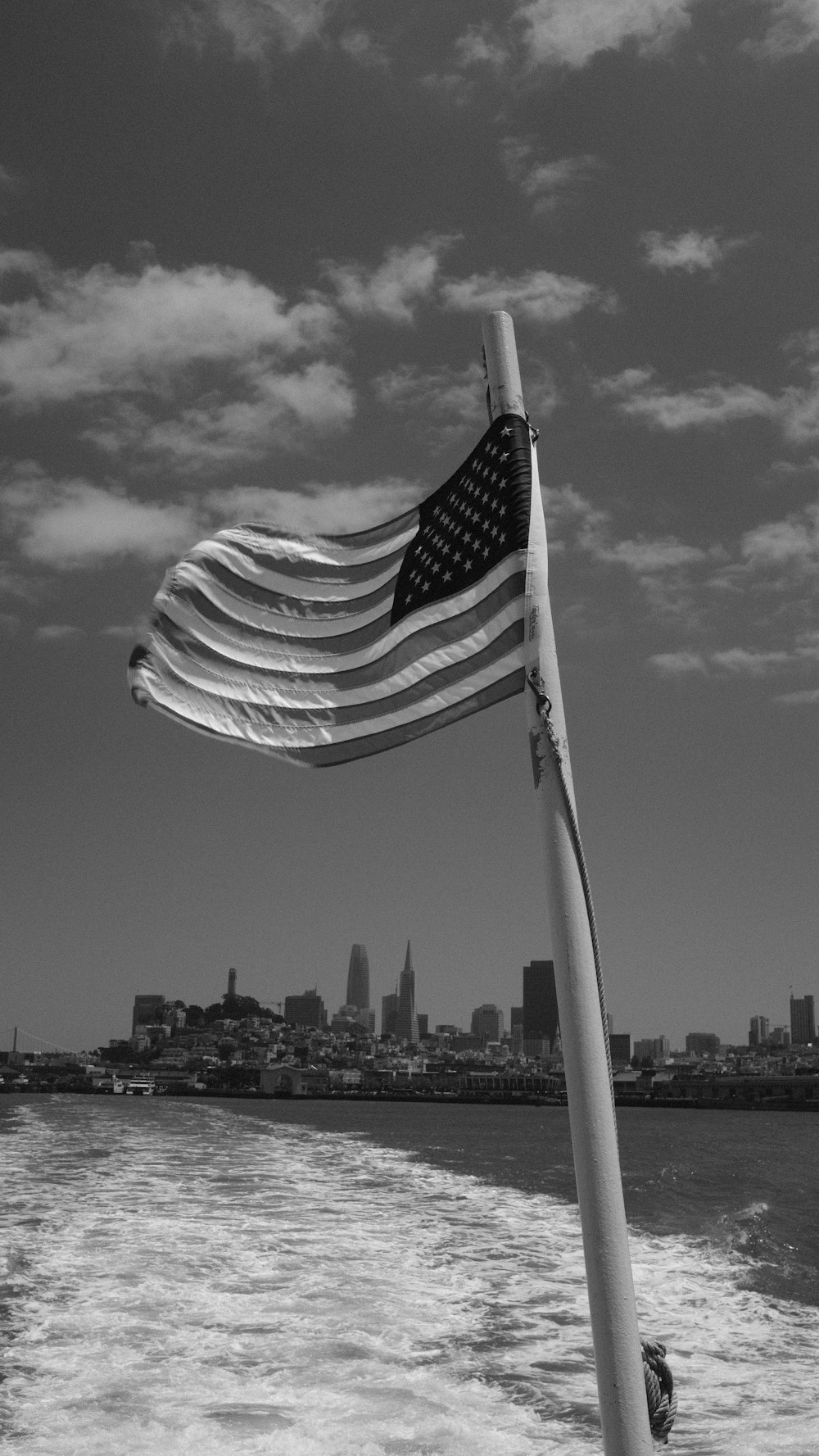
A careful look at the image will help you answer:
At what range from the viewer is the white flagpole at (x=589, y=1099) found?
3.12 metres

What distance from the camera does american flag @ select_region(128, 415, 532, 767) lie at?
4133 millimetres

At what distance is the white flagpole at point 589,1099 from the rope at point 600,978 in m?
0.01

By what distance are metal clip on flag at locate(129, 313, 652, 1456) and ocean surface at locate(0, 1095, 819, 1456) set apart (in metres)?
5.34

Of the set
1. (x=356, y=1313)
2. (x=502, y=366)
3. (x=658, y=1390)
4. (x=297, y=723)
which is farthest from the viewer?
(x=356, y=1313)

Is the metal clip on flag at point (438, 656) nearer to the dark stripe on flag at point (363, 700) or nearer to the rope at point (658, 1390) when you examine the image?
the dark stripe on flag at point (363, 700)

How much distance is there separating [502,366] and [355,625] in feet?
4.82

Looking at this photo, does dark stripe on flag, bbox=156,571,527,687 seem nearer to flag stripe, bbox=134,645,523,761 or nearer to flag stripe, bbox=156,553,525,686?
flag stripe, bbox=156,553,525,686

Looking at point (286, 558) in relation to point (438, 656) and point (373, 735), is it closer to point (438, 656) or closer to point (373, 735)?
point (373, 735)

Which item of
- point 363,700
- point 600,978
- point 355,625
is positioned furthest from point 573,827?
point 355,625

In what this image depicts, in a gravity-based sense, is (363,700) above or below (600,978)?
above

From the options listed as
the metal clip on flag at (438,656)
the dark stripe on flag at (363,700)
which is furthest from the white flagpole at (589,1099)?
the dark stripe on flag at (363,700)

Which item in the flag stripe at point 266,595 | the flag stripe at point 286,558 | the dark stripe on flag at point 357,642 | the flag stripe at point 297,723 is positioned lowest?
the flag stripe at point 297,723

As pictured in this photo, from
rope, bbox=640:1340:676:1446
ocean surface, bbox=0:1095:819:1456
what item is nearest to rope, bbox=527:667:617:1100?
rope, bbox=640:1340:676:1446

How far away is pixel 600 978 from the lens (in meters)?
3.63
